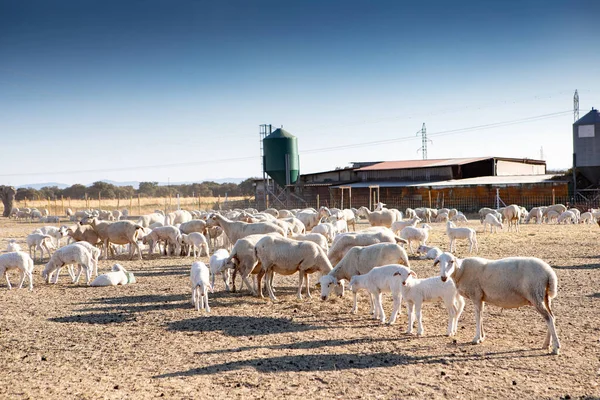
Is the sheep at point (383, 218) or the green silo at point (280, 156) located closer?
the sheep at point (383, 218)

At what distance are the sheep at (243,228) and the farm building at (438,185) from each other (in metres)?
21.4

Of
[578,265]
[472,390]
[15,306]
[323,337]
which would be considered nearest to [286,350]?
[323,337]

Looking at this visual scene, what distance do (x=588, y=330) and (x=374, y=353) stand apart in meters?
3.99

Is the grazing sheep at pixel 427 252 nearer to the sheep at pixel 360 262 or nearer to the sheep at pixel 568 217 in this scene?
the sheep at pixel 360 262

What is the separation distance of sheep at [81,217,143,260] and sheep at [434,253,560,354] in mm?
14285

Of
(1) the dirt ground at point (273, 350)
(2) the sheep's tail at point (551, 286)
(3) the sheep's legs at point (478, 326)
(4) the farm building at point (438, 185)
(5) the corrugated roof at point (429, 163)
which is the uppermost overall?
(5) the corrugated roof at point (429, 163)

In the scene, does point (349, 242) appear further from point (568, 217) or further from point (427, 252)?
point (568, 217)

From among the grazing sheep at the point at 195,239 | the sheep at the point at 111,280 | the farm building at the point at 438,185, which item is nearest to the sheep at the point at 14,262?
the sheep at the point at 111,280

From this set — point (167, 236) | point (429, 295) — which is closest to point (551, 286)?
point (429, 295)

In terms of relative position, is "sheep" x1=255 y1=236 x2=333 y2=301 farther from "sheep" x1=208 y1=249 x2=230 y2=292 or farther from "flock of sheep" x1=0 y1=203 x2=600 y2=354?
"sheep" x1=208 y1=249 x2=230 y2=292

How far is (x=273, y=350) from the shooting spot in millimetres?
8930

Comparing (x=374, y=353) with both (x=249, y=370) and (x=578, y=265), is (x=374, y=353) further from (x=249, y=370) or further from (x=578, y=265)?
(x=578, y=265)

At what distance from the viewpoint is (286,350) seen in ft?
29.3

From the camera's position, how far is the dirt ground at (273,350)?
7250 mm
